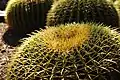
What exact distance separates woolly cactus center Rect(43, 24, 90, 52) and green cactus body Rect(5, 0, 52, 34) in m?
2.88

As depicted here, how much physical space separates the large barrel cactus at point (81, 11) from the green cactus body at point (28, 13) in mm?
1198

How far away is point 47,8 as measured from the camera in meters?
6.25

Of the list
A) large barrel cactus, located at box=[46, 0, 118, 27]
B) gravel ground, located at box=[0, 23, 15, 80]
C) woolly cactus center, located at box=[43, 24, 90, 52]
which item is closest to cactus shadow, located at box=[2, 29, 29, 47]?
gravel ground, located at box=[0, 23, 15, 80]

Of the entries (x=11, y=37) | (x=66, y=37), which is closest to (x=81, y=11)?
(x=66, y=37)

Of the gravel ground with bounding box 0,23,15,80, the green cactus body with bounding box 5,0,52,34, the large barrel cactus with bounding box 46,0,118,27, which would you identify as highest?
the large barrel cactus with bounding box 46,0,118,27

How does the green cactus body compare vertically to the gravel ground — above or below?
above

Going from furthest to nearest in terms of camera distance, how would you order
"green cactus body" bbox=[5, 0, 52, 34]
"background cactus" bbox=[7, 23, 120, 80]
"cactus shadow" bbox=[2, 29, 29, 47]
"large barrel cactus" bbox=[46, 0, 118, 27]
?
1. "green cactus body" bbox=[5, 0, 52, 34]
2. "cactus shadow" bbox=[2, 29, 29, 47]
3. "large barrel cactus" bbox=[46, 0, 118, 27]
4. "background cactus" bbox=[7, 23, 120, 80]

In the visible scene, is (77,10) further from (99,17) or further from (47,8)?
(47,8)

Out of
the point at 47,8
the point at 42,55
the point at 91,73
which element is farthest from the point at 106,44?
the point at 47,8

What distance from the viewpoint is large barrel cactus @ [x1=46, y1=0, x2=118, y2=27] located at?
4875 millimetres

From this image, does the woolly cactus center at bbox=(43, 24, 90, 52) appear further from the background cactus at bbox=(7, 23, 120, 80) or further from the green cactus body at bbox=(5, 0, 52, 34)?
the green cactus body at bbox=(5, 0, 52, 34)

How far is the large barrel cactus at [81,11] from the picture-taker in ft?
16.0

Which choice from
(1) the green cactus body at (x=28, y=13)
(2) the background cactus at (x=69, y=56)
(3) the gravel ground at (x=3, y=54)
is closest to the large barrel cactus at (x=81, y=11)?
(3) the gravel ground at (x=3, y=54)

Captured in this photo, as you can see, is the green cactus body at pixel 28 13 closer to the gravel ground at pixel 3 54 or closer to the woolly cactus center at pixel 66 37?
the gravel ground at pixel 3 54
